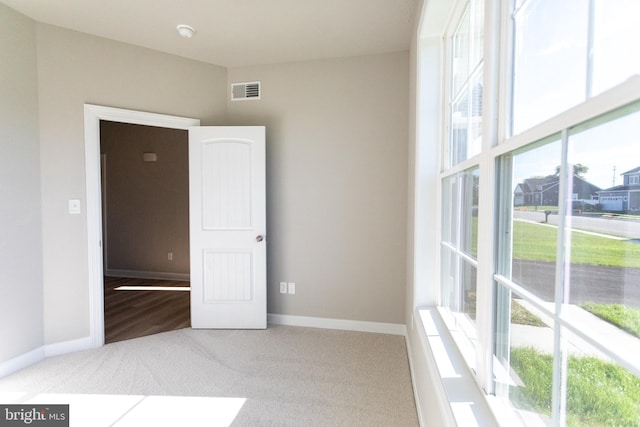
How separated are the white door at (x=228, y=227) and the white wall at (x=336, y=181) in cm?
23

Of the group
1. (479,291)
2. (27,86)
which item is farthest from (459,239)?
(27,86)

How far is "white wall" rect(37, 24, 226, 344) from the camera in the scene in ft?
8.69

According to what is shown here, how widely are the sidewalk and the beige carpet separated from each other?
1.42 meters

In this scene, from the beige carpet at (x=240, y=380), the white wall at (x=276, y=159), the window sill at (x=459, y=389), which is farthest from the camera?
the white wall at (x=276, y=159)

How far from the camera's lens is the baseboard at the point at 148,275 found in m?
5.25

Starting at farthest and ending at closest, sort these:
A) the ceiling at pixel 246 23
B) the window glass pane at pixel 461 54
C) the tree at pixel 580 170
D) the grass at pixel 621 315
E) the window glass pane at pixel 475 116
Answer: the ceiling at pixel 246 23 < the window glass pane at pixel 461 54 < the window glass pane at pixel 475 116 < the tree at pixel 580 170 < the grass at pixel 621 315

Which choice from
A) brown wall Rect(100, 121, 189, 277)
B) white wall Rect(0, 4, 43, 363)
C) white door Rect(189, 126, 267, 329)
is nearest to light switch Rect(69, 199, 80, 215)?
white wall Rect(0, 4, 43, 363)

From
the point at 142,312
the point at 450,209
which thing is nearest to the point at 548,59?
the point at 450,209

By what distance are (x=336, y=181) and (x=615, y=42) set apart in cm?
279

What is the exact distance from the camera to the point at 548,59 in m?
0.70

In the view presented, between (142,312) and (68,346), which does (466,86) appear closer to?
(68,346)

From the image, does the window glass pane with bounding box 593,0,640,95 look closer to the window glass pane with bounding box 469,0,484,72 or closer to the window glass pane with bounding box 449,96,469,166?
the window glass pane with bounding box 469,0,484,72

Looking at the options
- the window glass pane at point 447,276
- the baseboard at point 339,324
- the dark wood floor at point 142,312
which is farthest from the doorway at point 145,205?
the window glass pane at point 447,276

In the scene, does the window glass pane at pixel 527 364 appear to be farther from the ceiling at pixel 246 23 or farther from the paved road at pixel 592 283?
the ceiling at pixel 246 23
